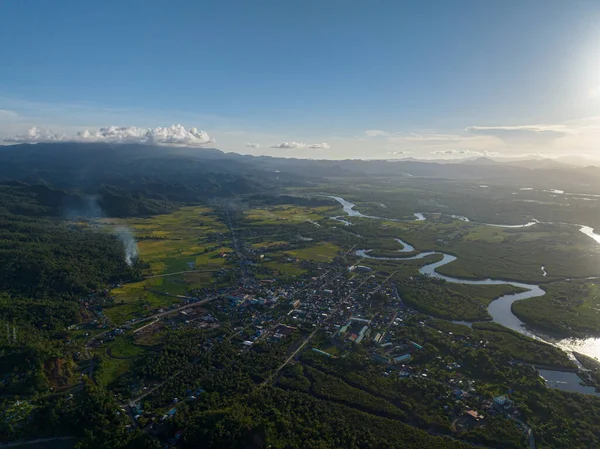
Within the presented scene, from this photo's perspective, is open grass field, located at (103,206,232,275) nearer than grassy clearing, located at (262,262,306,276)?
No

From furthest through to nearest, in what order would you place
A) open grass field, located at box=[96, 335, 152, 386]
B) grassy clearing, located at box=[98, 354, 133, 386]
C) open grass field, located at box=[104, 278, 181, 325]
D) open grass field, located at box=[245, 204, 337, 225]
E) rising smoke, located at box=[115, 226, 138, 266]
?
open grass field, located at box=[245, 204, 337, 225] → rising smoke, located at box=[115, 226, 138, 266] → open grass field, located at box=[104, 278, 181, 325] → open grass field, located at box=[96, 335, 152, 386] → grassy clearing, located at box=[98, 354, 133, 386]

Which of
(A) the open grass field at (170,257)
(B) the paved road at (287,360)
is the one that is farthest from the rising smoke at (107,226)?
(B) the paved road at (287,360)

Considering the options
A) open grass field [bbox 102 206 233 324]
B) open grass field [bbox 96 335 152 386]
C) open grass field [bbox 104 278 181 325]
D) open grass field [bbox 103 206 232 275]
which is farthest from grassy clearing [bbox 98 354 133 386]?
open grass field [bbox 103 206 232 275]

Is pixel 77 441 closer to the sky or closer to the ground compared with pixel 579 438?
closer to the ground

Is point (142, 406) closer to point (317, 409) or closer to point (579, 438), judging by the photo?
point (317, 409)

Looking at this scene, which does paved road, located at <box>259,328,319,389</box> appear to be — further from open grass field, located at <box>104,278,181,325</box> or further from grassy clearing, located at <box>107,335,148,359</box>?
open grass field, located at <box>104,278,181,325</box>

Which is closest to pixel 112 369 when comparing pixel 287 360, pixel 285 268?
pixel 287 360

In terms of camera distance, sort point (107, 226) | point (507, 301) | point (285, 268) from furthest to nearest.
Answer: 1. point (107, 226)
2. point (285, 268)
3. point (507, 301)

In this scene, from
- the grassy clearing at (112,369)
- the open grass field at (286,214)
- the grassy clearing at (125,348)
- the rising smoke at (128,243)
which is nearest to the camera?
the grassy clearing at (112,369)

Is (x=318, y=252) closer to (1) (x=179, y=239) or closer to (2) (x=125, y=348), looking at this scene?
(1) (x=179, y=239)

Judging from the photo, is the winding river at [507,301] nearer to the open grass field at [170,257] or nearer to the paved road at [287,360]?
the paved road at [287,360]

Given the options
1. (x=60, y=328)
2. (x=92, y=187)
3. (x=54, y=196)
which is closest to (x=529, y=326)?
(x=60, y=328)
